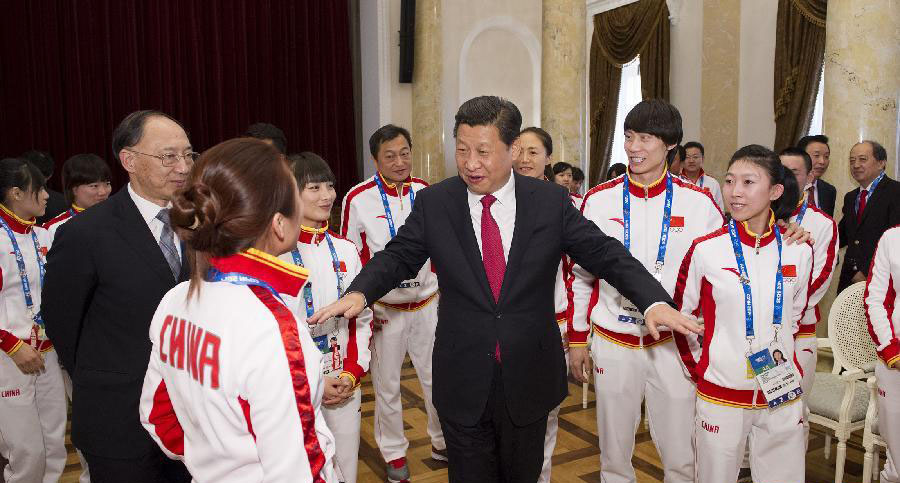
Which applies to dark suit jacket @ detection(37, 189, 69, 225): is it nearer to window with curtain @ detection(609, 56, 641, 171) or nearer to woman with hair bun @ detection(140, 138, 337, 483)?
woman with hair bun @ detection(140, 138, 337, 483)

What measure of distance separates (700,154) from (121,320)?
6.06 metres

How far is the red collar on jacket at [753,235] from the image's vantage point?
242 centimetres

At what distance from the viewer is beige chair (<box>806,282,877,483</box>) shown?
3102mm

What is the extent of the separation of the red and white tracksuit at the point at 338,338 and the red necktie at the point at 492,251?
2.33ft

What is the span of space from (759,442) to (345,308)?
1541 mm

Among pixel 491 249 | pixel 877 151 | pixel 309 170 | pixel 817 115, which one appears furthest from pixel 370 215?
pixel 817 115

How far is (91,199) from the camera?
383 centimetres

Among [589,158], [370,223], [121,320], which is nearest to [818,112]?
[589,158]

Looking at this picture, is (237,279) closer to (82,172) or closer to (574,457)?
(574,457)

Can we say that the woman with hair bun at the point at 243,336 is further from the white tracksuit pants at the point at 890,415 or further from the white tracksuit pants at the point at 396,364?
the white tracksuit pants at the point at 890,415

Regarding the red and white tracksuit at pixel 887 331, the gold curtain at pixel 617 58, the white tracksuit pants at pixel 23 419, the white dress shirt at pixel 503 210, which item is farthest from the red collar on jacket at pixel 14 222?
the gold curtain at pixel 617 58

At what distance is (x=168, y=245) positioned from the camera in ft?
6.30

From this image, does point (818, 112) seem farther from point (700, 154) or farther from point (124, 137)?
point (124, 137)

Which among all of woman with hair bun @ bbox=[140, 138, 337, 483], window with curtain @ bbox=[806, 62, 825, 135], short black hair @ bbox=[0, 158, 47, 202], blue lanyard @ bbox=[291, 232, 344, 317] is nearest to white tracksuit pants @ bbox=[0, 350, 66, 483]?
short black hair @ bbox=[0, 158, 47, 202]
